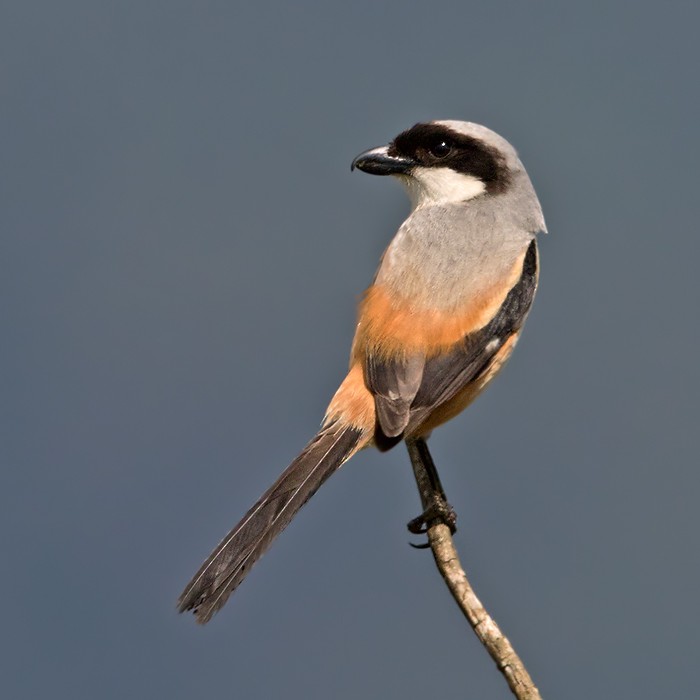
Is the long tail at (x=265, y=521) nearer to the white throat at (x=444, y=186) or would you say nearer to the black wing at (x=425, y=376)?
the black wing at (x=425, y=376)

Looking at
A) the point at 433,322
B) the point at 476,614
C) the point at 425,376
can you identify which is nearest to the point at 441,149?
the point at 433,322

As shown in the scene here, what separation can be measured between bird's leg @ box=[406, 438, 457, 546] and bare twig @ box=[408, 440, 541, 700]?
0.02 meters

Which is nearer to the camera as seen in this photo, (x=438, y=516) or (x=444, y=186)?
(x=438, y=516)

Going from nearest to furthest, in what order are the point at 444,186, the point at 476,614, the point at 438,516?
the point at 476,614 → the point at 438,516 → the point at 444,186

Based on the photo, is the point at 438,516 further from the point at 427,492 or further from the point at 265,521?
the point at 265,521

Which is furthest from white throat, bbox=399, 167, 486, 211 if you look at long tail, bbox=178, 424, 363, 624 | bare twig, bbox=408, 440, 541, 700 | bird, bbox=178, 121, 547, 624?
bare twig, bbox=408, 440, 541, 700

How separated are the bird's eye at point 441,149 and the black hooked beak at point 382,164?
0.34 feet

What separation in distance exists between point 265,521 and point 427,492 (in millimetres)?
784

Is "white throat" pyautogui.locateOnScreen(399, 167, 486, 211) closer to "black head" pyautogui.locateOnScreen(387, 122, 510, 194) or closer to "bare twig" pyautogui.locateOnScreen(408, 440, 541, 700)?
"black head" pyautogui.locateOnScreen(387, 122, 510, 194)

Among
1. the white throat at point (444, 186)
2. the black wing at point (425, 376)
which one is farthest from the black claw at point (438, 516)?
the white throat at point (444, 186)

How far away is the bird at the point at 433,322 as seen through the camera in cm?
445

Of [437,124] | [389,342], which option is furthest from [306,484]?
[437,124]

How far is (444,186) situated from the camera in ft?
17.4

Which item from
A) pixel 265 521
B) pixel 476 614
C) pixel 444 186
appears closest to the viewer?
pixel 476 614
